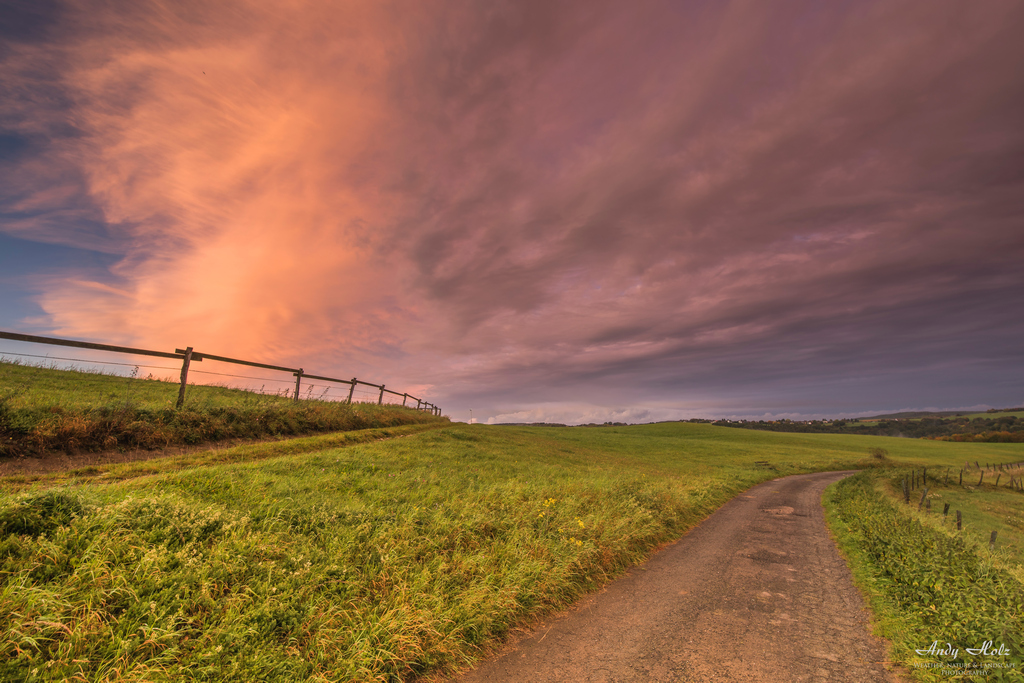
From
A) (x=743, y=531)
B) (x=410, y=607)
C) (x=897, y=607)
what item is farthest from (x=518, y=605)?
(x=743, y=531)

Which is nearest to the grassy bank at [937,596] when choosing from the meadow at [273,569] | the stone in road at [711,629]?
the stone in road at [711,629]

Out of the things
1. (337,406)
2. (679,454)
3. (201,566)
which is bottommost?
(679,454)

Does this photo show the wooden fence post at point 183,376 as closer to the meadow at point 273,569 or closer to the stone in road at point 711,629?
the meadow at point 273,569

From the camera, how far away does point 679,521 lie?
15.2 metres

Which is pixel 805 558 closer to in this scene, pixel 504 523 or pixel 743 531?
pixel 743 531

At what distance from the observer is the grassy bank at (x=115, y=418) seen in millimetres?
10031

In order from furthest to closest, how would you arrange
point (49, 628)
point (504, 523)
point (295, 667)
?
point (504, 523)
point (295, 667)
point (49, 628)

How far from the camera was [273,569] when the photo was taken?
5766 millimetres

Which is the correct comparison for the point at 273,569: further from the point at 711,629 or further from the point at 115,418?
the point at 115,418

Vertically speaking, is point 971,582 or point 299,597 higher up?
point 299,597

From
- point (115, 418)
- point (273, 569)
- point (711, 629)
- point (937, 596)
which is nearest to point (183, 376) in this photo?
point (115, 418)

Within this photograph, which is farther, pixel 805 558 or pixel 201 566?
pixel 805 558

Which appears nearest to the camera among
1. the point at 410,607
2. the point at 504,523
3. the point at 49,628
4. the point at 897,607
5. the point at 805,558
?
the point at 49,628

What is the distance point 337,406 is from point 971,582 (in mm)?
23601
